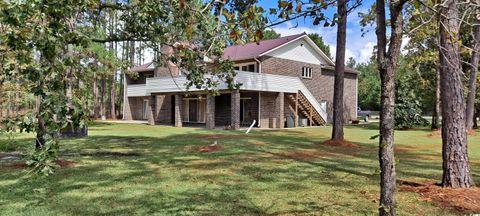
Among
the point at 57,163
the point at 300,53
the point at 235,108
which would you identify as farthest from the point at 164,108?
the point at 57,163

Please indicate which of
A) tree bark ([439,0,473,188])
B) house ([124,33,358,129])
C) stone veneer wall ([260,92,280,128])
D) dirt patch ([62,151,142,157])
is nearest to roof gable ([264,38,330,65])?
house ([124,33,358,129])

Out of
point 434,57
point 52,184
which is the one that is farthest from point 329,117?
point 52,184

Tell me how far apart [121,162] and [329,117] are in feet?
82.9

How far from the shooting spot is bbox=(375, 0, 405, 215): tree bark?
11.4 feet

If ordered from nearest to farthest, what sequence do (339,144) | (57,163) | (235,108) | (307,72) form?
(57,163)
(339,144)
(235,108)
(307,72)

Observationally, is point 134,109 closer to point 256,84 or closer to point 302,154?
point 256,84

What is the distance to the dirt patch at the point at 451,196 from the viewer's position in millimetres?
5535

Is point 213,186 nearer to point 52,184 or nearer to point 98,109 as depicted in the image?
point 52,184

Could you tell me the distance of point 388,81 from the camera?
352cm

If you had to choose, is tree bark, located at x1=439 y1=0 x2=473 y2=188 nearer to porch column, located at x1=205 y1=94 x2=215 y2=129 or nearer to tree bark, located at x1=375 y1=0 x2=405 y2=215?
tree bark, located at x1=375 y1=0 x2=405 y2=215

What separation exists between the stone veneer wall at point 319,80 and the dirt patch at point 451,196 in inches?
829

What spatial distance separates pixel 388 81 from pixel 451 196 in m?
3.62

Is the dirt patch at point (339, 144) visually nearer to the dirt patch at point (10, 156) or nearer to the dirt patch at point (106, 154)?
the dirt patch at point (106, 154)

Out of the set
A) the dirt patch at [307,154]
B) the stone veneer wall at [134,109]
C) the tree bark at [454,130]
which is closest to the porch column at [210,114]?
the dirt patch at [307,154]
